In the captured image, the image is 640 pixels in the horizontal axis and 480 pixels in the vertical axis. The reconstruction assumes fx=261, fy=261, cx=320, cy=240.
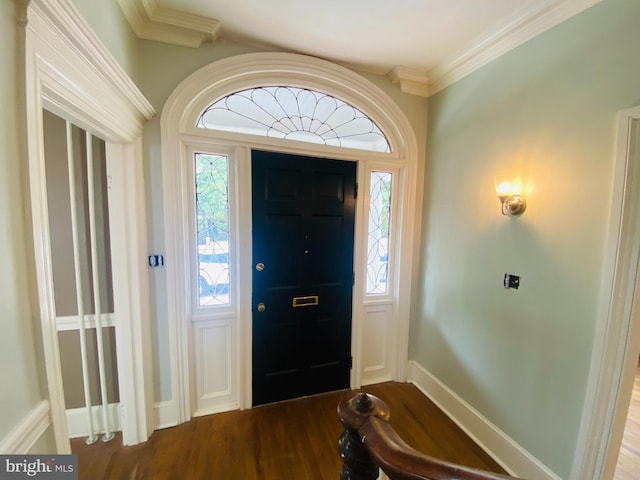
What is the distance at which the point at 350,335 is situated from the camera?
242 cm

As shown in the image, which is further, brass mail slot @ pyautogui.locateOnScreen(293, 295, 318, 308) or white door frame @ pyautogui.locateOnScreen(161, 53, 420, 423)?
brass mail slot @ pyautogui.locateOnScreen(293, 295, 318, 308)

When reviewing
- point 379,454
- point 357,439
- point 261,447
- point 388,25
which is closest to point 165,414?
point 261,447

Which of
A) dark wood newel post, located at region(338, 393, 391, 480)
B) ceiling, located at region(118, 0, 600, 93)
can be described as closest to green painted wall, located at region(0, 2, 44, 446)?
dark wood newel post, located at region(338, 393, 391, 480)

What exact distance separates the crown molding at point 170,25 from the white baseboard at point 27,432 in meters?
1.98

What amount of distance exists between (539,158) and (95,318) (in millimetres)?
3022

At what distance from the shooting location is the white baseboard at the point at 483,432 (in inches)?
62.2

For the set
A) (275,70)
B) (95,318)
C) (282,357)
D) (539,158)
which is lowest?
(282,357)

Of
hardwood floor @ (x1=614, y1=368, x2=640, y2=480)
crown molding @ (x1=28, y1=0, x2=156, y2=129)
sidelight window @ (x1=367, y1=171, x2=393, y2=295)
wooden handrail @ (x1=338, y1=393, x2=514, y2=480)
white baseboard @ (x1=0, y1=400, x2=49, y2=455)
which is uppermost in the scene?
crown molding @ (x1=28, y1=0, x2=156, y2=129)

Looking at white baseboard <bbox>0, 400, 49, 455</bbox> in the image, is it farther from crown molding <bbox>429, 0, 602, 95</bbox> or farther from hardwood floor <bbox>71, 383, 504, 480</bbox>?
crown molding <bbox>429, 0, 602, 95</bbox>

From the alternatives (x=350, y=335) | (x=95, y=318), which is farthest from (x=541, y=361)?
(x=95, y=318)

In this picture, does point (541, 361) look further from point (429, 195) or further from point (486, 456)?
point (429, 195)

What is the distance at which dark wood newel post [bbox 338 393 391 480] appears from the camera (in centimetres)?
72

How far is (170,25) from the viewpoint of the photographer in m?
1.69

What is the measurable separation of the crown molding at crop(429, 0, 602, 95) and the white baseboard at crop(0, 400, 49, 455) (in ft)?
9.42
